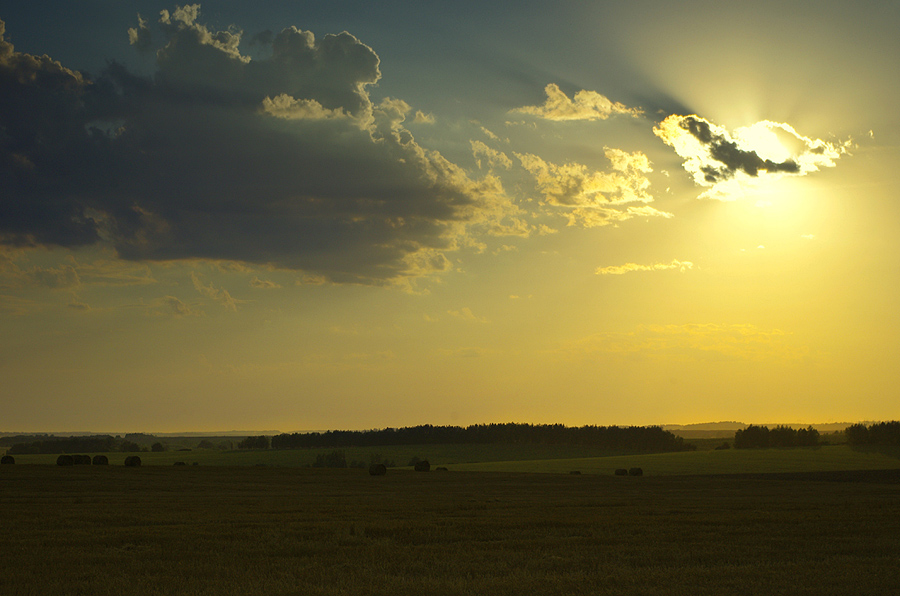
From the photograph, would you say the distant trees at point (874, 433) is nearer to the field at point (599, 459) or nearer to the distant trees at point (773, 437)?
the distant trees at point (773, 437)

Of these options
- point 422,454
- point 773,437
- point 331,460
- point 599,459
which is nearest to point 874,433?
point 773,437

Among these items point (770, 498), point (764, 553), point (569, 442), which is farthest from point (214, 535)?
point (569, 442)

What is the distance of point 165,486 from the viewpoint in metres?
51.5

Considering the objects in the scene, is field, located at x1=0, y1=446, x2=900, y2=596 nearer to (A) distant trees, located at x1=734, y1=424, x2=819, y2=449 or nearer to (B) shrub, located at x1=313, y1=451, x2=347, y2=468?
(B) shrub, located at x1=313, y1=451, x2=347, y2=468

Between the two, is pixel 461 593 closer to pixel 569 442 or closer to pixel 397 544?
pixel 397 544

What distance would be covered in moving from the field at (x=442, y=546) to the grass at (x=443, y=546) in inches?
2.6

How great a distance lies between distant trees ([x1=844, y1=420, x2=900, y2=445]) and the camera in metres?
144

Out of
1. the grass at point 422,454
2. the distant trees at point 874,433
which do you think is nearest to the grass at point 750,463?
the distant trees at point 874,433

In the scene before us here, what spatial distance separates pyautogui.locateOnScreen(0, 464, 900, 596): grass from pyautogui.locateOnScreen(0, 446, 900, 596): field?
0.07m

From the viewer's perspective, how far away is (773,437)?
559 feet

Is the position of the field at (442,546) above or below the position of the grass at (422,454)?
above

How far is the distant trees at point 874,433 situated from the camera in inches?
5679

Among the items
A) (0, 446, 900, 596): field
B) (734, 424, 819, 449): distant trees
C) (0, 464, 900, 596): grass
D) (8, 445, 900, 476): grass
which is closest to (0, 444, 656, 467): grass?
(8, 445, 900, 476): grass

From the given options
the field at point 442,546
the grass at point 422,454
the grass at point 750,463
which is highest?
the field at point 442,546
